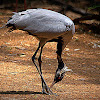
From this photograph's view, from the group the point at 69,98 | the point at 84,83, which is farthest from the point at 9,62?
the point at 69,98

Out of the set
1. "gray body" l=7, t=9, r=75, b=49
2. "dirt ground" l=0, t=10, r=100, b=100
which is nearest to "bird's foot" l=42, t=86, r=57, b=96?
"dirt ground" l=0, t=10, r=100, b=100

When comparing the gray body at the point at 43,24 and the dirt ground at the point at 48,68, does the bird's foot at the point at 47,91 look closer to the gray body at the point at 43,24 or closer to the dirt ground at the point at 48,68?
the dirt ground at the point at 48,68

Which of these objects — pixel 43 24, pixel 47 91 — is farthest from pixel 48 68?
pixel 43 24

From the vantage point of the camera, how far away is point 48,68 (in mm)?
6281

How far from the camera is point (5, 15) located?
1077cm

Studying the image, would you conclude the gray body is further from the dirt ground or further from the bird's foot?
the dirt ground

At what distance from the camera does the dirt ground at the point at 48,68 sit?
175 inches

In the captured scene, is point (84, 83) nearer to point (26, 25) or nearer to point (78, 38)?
point (26, 25)

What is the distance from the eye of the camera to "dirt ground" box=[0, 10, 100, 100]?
175 inches

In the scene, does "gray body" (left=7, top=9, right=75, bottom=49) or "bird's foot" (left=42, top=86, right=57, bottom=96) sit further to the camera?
"bird's foot" (left=42, top=86, right=57, bottom=96)

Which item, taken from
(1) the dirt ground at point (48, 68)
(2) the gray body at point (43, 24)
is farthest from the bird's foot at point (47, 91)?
(2) the gray body at point (43, 24)

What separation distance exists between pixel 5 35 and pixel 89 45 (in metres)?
3.20

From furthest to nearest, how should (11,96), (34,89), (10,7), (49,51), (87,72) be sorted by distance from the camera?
(10,7) → (49,51) → (87,72) → (34,89) → (11,96)

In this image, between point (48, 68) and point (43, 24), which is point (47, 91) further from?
point (48, 68)
